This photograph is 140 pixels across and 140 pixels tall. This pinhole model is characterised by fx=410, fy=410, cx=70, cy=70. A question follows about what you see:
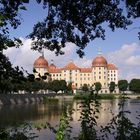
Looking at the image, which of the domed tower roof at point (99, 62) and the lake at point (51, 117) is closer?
the lake at point (51, 117)

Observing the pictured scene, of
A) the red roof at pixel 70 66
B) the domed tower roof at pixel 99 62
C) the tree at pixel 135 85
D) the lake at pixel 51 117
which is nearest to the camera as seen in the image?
the lake at pixel 51 117

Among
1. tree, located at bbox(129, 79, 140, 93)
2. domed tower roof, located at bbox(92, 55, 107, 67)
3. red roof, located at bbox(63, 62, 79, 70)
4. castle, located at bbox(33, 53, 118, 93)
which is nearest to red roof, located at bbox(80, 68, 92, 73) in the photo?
castle, located at bbox(33, 53, 118, 93)

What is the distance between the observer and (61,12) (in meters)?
6.45

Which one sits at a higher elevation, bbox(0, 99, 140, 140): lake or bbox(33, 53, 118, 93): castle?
bbox(33, 53, 118, 93): castle

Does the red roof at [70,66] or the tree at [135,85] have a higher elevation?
the red roof at [70,66]

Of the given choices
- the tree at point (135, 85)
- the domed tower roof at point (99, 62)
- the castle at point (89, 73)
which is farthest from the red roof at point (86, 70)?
the tree at point (135, 85)

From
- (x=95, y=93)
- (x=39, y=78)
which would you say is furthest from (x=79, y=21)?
(x=39, y=78)

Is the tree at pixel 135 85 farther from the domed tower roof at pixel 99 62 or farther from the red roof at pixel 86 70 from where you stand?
the red roof at pixel 86 70

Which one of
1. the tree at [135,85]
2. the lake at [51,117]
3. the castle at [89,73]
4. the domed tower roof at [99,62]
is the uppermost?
the domed tower roof at [99,62]

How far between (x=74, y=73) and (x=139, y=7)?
456 feet

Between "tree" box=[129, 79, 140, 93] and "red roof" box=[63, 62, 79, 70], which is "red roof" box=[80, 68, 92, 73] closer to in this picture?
"red roof" box=[63, 62, 79, 70]

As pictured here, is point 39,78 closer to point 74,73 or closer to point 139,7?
point 139,7

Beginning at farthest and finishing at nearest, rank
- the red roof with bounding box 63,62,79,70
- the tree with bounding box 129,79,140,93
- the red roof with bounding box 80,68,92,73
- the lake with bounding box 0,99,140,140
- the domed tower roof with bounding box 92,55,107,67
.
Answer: the red roof with bounding box 80,68,92,73
the red roof with bounding box 63,62,79,70
the domed tower roof with bounding box 92,55,107,67
the tree with bounding box 129,79,140,93
the lake with bounding box 0,99,140,140

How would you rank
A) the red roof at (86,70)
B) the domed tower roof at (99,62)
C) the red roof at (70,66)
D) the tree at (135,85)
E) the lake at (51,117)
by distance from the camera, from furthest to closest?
1. the red roof at (86,70)
2. the red roof at (70,66)
3. the domed tower roof at (99,62)
4. the tree at (135,85)
5. the lake at (51,117)
